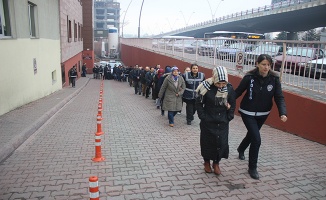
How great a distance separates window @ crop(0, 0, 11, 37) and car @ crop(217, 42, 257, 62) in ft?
24.6

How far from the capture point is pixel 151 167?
15.4 ft

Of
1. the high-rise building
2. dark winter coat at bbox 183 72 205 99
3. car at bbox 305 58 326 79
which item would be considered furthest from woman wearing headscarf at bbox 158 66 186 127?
the high-rise building

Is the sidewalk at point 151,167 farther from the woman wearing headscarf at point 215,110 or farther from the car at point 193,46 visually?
the car at point 193,46

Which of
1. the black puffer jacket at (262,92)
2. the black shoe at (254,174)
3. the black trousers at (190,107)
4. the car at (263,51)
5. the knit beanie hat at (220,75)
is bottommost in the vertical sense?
the black shoe at (254,174)

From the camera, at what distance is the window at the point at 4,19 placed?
27.2ft

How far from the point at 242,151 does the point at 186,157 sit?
41.2 inches

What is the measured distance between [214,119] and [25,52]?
8.31m

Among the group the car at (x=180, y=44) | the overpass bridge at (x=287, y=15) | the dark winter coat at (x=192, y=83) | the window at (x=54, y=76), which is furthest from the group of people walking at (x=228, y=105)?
the overpass bridge at (x=287, y=15)

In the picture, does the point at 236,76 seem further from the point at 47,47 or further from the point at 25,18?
the point at 47,47

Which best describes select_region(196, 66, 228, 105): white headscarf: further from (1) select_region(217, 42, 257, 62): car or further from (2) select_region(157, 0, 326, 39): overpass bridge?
(2) select_region(157, 0, 326, 39): overpass bridge

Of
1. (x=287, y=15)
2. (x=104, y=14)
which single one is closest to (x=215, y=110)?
(x=287, y=15)

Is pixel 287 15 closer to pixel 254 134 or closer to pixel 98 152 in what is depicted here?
pixel 254 134

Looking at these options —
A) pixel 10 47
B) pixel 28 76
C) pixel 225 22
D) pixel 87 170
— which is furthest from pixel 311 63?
pixel 225 22

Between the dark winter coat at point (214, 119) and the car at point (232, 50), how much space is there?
495 cm
